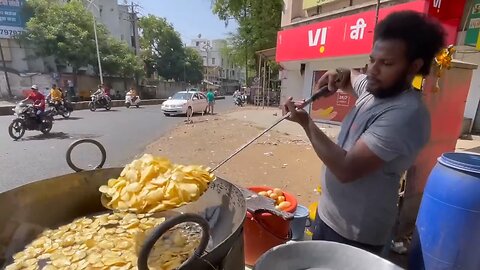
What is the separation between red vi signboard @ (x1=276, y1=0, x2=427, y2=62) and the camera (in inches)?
290

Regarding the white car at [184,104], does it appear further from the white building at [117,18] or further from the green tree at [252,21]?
the white building at [117,18]

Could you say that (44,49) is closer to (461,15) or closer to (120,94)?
(120,94)

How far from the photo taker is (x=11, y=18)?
64.4 feet

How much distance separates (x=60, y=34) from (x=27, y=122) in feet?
51.8

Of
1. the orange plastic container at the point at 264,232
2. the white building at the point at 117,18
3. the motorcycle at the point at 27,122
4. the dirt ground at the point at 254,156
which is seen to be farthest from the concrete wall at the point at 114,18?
the orange plastic container at the point at 264,232

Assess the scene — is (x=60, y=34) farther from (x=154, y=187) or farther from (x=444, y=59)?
(x=444, y=59)

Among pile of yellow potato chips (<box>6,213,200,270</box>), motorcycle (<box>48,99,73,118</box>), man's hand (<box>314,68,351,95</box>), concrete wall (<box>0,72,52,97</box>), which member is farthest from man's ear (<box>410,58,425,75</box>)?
concrete wall (<box>0,72,52,97</box>)

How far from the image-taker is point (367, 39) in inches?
296

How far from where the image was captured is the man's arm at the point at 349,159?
50.3 inches

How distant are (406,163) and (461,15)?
5248 mm

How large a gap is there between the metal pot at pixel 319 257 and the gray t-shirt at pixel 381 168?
15.1 inches

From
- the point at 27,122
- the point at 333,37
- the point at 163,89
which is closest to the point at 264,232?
the point at 333,37

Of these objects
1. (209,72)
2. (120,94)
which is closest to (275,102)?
(120,94)

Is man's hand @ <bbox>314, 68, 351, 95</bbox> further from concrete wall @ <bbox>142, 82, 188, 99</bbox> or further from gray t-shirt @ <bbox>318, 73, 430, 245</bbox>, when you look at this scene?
concrete wall @ <bbox>142, 82, 188, 99</bbox>
